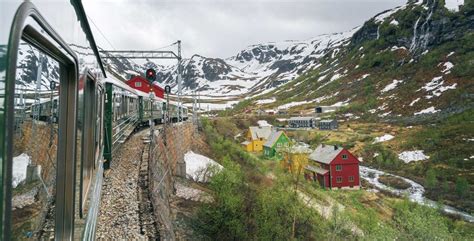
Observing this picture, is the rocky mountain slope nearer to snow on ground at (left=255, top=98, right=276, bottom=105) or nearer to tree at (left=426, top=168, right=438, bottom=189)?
snow on ground at (left=255, top=98, right=276, bottom=105)

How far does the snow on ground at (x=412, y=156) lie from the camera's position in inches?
1706

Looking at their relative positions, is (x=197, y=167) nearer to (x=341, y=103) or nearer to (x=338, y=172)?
(x=338, y=172)

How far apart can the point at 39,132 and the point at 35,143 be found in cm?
11

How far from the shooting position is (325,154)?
3453cm

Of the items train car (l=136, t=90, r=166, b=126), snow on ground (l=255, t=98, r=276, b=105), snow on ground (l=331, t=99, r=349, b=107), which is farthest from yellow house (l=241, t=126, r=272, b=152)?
snow on ground (l=255, t=98, r=276, b=105)

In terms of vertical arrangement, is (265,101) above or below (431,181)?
above

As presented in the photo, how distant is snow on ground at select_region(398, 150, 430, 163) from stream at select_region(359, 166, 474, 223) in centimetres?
575

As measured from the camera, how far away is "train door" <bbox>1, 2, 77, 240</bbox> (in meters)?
0.97

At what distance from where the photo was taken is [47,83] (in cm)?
151

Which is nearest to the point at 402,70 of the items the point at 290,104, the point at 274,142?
the point at 290,104

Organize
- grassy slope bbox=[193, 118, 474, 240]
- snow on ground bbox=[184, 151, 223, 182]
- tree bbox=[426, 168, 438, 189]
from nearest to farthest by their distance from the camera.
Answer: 1. grassy slope bbox=[193, 118, 474, 240]
2. snow on ground bbox=[184, 151, 223, 182]
3. tree bbox=[426, 168, 438, 189]

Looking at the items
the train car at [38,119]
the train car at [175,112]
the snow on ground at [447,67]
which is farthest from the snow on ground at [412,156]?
the train car at [38,119]

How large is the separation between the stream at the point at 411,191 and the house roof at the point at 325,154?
5592mm

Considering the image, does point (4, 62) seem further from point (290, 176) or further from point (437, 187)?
point (437, 187)
